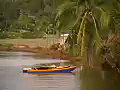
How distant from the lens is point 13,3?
3450 centimetres

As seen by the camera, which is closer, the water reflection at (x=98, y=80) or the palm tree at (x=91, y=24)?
the water reflection at (x=98, y=80)

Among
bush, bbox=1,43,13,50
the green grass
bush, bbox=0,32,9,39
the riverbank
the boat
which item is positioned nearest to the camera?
the boat

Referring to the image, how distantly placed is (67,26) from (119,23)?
2220 mm

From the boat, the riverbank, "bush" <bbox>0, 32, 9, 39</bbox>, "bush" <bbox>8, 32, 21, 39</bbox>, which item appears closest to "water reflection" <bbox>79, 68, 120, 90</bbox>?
the boat

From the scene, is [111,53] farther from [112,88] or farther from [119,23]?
[112,88]

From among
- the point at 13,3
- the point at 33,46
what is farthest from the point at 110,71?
the point at 13,3

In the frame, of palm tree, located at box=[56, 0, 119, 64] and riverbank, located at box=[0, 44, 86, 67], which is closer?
palm tree, located at box=[56, 0, 119, 64]

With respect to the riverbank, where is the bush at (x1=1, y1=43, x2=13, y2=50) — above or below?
above

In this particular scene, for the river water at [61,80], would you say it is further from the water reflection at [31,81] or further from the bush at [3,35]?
the bush at [3,35]

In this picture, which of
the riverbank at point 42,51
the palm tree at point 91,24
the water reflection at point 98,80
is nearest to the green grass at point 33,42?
the riverbank at point 42,51

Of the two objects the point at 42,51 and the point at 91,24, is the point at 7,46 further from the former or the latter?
the point at 91,24

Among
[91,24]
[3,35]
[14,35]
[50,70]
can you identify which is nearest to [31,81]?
[50,70]

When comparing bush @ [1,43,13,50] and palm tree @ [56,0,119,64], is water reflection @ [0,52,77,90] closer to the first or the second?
palm tree @ [56,0,119,64]

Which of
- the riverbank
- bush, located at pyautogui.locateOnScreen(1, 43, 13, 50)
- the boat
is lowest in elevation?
the boat
